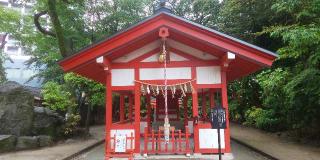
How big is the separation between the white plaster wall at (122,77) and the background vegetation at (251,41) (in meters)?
5.71

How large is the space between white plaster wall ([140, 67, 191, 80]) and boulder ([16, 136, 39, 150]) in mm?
6920

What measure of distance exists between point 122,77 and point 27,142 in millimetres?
6467

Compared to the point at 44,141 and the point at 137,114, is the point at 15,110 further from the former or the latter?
the point at 137,114

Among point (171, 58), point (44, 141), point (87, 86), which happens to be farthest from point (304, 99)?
point (44, 141)

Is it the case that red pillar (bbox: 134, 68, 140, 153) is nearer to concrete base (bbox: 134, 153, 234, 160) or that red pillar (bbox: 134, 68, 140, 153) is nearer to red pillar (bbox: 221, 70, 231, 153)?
concrete base (bbox: 134, 153, 234, 160)

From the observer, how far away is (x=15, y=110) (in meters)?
13.8

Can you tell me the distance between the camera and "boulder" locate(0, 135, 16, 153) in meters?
12.2

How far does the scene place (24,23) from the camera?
76.0 feet

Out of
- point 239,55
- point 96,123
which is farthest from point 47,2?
point 96,123

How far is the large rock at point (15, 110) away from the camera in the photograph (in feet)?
44.4

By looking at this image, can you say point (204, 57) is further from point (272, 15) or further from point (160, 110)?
point (272, 15)

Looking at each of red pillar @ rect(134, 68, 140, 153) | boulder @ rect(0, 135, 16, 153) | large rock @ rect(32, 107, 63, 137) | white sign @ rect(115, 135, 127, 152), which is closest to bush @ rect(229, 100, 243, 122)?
large rock @ rect(32, 107, 63, 137)

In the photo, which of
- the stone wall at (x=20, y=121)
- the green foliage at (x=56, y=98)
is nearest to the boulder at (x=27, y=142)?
the stone wall at (x=20, y=121)

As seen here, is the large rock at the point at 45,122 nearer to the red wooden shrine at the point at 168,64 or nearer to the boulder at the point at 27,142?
the boulder at the point at 27,142
